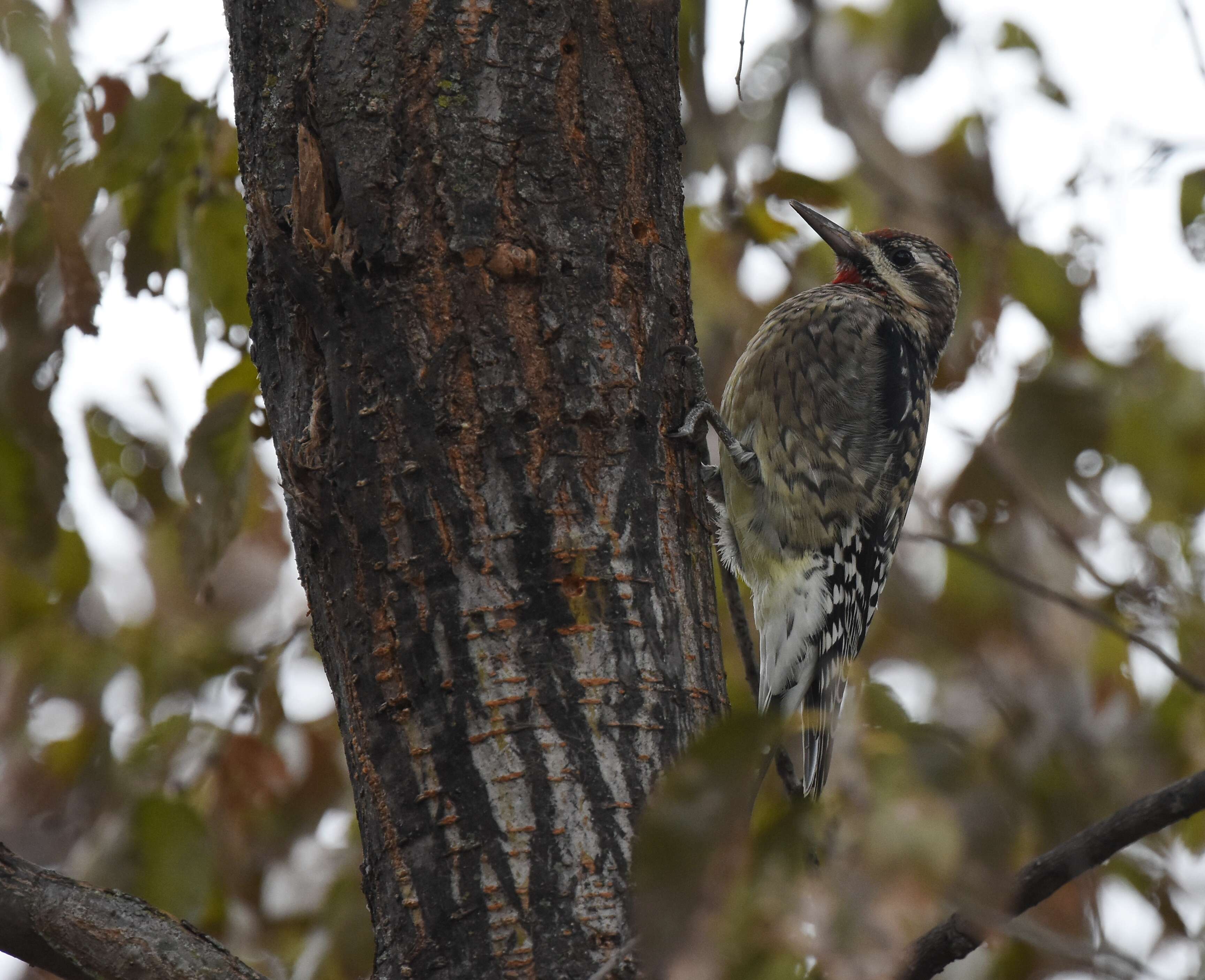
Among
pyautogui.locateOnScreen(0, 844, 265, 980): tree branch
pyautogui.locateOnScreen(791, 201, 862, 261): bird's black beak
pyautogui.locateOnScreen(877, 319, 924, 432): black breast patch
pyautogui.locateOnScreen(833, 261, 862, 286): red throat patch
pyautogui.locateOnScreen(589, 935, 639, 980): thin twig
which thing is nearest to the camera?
pyautogui.locateOnScreen(589, 935, 639, 980): thin twig

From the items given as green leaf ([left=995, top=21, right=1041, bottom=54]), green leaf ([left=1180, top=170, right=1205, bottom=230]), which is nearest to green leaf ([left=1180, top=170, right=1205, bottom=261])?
green leaf ([left=1180, top=170, right=1205, bottom=230])

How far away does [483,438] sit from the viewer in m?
1.45

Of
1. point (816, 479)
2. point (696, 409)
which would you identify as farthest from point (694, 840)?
point (816, 479)

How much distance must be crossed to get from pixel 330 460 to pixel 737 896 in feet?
2.62

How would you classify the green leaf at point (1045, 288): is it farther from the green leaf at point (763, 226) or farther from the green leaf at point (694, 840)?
the green leaf at point (694, 840)

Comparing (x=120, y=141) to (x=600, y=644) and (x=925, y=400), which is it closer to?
(x=600, y=644)

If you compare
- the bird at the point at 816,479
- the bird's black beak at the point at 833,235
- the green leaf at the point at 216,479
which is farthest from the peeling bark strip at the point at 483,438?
the bird's black beak at the point at 833,235

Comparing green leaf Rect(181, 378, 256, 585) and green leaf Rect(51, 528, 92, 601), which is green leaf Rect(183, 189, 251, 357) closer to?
green leaf Rect(181, 378, 256, 585)

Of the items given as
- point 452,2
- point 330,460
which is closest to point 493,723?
point 330,460

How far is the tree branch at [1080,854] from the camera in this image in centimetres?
105

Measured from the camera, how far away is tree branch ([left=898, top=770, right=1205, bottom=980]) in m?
1.05

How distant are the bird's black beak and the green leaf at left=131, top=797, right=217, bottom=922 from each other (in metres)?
2.45

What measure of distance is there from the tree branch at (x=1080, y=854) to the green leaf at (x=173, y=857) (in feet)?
4.80

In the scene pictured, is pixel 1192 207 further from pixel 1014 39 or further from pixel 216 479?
pixel 216 479
